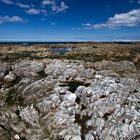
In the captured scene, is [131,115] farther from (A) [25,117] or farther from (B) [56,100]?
(A) [25,117]

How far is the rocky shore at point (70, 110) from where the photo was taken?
66.2 ft

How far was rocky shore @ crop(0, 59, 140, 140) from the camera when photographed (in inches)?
794

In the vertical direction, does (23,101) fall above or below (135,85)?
below

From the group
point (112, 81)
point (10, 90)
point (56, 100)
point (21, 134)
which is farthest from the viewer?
point (10, 90)

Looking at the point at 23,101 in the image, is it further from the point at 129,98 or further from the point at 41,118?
the point at 129,98

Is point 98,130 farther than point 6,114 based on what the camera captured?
No

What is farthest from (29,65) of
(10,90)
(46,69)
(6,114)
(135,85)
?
(135,85)

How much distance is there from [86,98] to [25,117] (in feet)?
21.9

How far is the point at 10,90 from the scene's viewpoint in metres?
31.0

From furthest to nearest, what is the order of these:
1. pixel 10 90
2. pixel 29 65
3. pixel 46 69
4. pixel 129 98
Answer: pixel 29 65 < pixel 46 69 < pixel 10 90 < pixel 129 98

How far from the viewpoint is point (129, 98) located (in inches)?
920

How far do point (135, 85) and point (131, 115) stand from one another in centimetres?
741

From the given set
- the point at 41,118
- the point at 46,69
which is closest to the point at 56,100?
the point at 41,118

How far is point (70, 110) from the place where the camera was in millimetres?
23219
